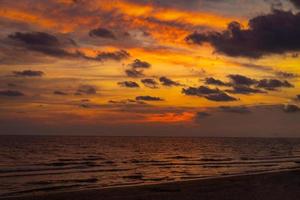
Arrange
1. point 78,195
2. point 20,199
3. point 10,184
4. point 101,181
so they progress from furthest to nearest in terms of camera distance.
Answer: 1. point 101,181
2. point 10,184
3. point 78,195
4. point 20,199

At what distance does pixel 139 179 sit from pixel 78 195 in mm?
14144

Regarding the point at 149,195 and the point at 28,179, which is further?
the point at 28,179

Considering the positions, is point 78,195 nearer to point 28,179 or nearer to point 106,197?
point 106,197

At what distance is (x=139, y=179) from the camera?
38250 mm

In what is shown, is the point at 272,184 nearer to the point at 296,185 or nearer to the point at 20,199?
the point at 296,185

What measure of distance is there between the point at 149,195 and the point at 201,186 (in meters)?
5.80

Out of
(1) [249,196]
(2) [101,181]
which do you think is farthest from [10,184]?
(1) [249,196]

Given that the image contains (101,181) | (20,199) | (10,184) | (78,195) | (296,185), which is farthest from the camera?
(101,181)

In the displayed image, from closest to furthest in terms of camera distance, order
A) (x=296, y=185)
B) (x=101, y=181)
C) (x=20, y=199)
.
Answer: (x=20, y=199) → (x=296, y=185) → (x=101, y=181)

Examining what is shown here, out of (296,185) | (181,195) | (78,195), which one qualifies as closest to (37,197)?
(78,195)

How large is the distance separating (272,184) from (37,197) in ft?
48.3

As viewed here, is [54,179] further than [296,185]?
Yes

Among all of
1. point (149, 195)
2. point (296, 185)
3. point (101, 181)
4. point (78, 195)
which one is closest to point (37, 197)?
point (78, 195)

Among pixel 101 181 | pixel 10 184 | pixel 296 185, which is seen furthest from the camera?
pixel 101 181
